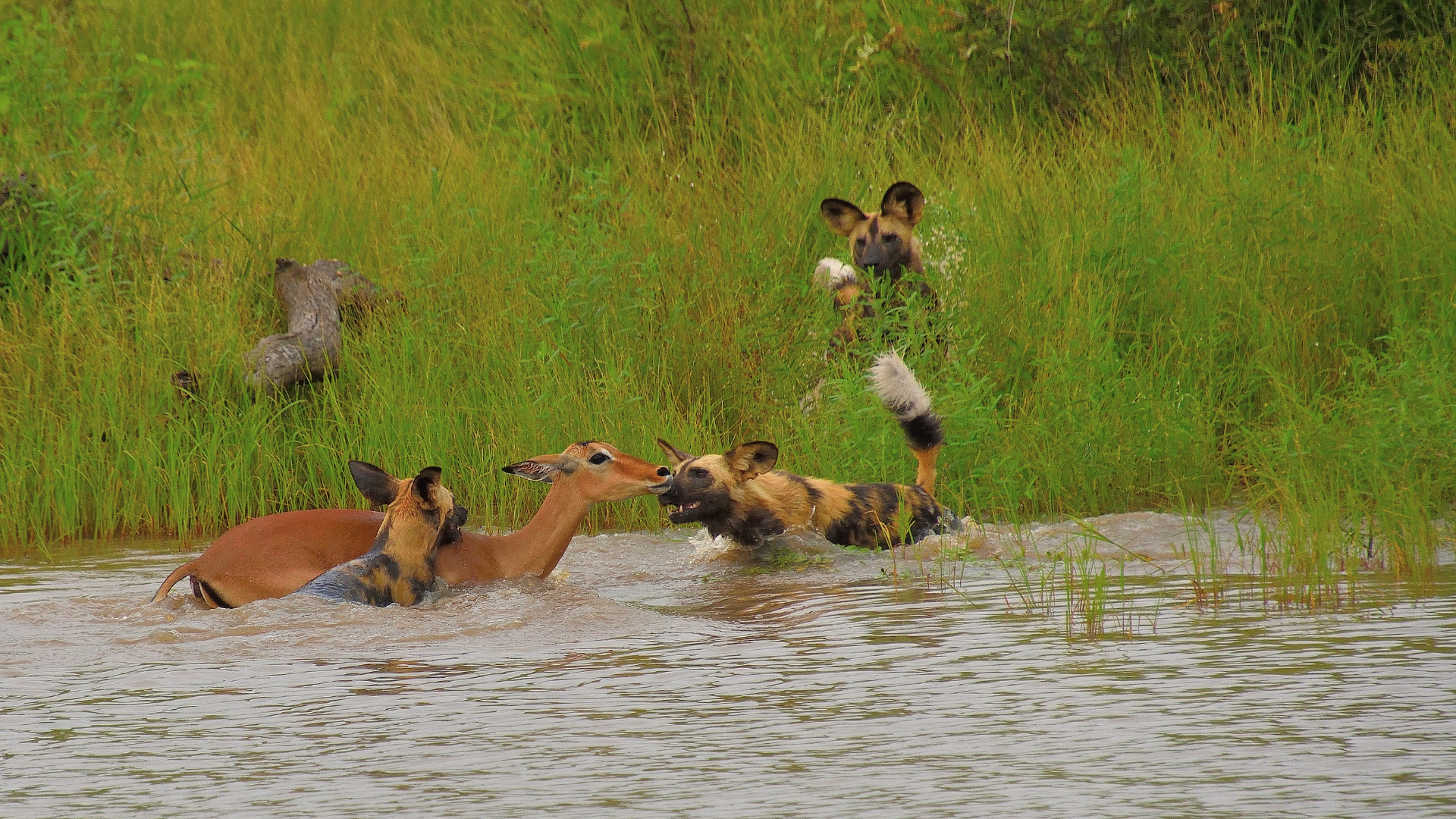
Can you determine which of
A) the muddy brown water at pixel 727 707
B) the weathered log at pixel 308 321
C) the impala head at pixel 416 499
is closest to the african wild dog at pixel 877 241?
the weathered log at pixel 308 321

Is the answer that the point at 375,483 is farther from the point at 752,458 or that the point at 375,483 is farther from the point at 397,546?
the point at 752,458

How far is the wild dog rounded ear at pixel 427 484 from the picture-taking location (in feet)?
23.6

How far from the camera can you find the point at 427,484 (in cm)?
724

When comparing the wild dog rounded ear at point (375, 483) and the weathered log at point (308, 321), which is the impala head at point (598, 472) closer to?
the wild dog rounded ear at point (375, 483)

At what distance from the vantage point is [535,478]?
7.72 m

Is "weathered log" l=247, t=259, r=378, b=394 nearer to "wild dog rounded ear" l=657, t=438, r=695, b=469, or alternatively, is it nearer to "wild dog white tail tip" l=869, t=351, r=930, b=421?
"wild dog rounded ear" l=657, t=438, r=695, b=469

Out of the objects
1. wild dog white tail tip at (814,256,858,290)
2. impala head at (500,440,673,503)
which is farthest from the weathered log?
impala head at (500,440,673,503)

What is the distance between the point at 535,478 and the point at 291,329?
3012mm

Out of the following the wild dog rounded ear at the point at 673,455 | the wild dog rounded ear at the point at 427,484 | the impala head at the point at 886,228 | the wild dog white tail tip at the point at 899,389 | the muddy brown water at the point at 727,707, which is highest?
the impala head at the point at 886,228

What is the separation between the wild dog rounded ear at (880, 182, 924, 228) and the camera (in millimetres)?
10016

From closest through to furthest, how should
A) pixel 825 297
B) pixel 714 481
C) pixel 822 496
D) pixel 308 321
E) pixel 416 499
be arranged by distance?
pixel 416 499, pixel 714 481, pixel 822 496, pixel 308 321, pixel 825 297

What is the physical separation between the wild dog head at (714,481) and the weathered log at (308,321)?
8.96 feet

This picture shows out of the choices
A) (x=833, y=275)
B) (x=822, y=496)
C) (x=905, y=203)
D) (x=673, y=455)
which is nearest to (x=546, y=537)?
(x=673, y=455)

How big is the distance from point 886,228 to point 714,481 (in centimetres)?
253
